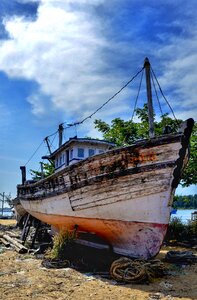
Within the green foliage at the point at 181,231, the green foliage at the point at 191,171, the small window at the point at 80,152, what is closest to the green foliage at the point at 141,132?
the green foliage at the point at 191,171

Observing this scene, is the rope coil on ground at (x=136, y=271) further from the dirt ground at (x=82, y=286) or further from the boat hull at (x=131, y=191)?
the boat hull at (x=131, y=191)

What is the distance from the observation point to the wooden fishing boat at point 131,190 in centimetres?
852

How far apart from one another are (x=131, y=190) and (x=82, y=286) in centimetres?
291

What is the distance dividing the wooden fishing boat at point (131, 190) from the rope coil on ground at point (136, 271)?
596mm

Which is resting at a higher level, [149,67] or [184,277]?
[149,67]

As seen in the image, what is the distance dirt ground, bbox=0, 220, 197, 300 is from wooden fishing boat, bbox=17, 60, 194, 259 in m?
1.25

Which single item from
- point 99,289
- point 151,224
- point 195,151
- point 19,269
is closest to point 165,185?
point 151,224

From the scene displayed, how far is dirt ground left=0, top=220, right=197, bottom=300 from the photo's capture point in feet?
21.2

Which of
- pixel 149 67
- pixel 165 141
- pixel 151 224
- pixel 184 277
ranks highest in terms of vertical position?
pixel 149 67

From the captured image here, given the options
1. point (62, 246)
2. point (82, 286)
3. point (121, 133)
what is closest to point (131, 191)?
point (82, 286)

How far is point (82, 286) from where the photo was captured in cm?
729

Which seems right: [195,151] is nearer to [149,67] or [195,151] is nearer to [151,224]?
[149,67]

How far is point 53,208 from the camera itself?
1259cm

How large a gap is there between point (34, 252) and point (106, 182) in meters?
5.18
